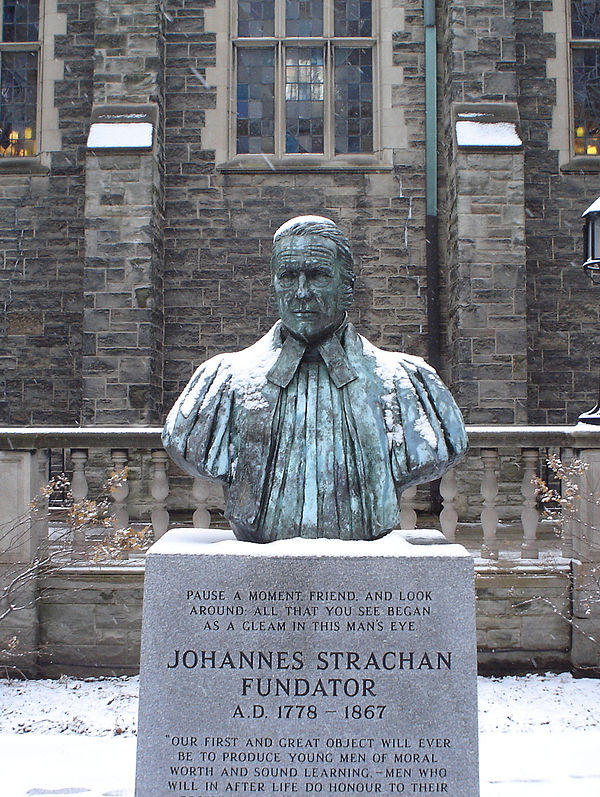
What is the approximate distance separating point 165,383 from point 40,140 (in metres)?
3.45

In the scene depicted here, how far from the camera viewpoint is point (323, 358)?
107 inches

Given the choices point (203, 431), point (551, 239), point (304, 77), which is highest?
point (304, 77)

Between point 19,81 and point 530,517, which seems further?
point 19,81

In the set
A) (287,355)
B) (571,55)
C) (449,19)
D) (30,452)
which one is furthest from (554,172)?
(287,355)

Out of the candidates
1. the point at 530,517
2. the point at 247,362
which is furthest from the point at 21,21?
the point at 247,362

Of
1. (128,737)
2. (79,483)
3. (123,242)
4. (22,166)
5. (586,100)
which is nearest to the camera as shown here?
(128,737)

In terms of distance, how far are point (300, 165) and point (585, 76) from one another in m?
3.78

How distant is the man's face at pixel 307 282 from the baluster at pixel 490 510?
10.5 feet

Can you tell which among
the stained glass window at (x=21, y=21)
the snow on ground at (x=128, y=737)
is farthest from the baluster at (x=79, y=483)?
the stained glass window at (x=21, y=21)

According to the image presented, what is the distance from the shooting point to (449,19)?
869cm

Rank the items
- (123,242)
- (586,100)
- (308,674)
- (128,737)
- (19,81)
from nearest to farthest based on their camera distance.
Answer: (308,674) < (128,737) < (123,242) < (586,100) < (19,81)

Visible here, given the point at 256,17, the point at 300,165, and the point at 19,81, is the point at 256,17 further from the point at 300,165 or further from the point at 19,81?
the point at 19,81

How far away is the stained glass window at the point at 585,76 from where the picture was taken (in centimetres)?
945

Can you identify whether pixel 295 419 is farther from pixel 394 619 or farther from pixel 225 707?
pixel 225 707
